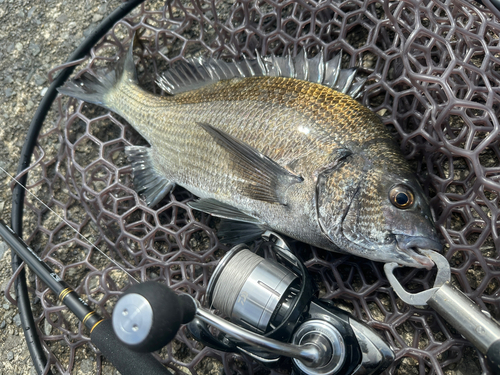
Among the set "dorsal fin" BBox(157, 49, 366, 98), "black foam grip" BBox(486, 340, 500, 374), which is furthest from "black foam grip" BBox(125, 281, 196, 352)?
"dorsal fin" BBox(157, 49, 366, 98)

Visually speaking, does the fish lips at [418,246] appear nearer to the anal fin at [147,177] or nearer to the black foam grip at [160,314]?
the black foam grip at [160,314]

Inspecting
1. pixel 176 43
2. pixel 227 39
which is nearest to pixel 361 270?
pixel 227 39

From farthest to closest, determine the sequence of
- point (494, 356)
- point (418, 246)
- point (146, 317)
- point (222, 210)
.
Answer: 1. point (222, 210)
2. point (418, 246)
3. point (494, 356)
4. point (146, 317)

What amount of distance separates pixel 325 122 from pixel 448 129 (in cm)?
56

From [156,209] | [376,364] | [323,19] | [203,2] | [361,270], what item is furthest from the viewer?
[203,2]

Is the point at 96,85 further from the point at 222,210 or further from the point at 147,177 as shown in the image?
the point at 222,210

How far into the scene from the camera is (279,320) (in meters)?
1.43

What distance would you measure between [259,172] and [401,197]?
57cm

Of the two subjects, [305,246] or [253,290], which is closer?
[253,290]

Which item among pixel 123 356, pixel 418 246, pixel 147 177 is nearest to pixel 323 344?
pixel 418 246

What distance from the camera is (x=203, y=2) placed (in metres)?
2.17

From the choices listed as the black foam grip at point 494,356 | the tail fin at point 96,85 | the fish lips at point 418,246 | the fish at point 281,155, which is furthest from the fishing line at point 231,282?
the tail fin at point 96,85

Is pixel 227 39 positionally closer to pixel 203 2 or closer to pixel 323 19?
pixel 203 2

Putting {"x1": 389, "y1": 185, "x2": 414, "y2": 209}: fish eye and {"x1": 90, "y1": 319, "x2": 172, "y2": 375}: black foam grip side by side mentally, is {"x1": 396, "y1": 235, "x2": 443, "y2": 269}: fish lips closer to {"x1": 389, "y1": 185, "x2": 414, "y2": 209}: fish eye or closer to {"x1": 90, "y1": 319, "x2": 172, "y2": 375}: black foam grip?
{"x1": 389, "y1": 185, "x2": 414, "y2": 209}: fish eye
